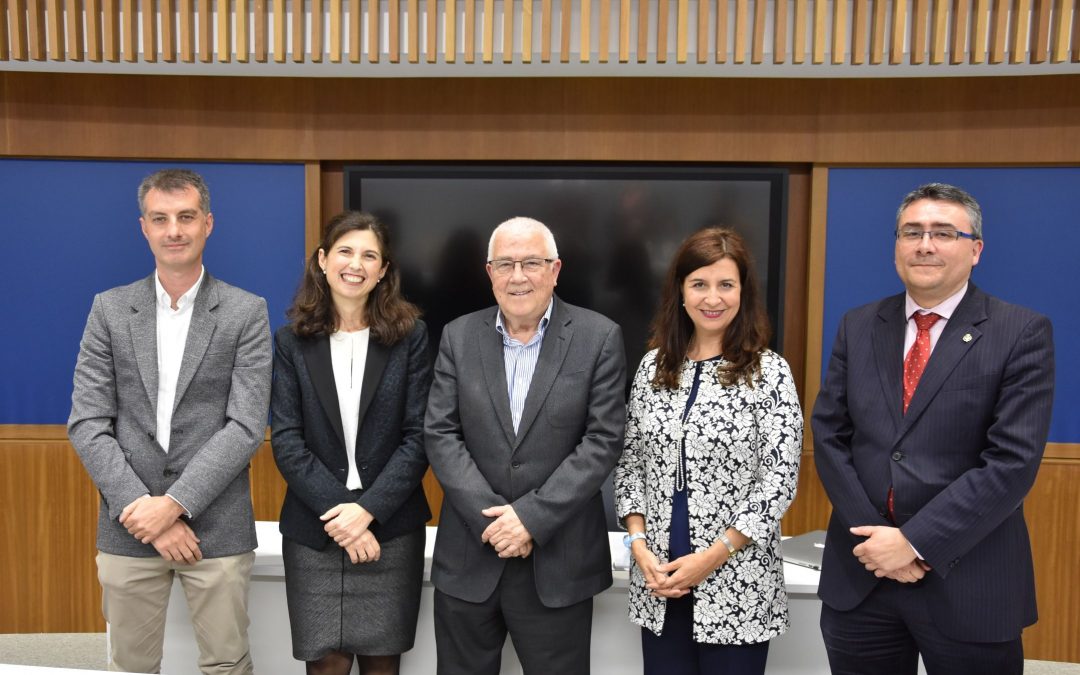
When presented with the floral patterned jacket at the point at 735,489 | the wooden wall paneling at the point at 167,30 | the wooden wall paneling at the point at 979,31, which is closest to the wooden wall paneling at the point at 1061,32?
the wooden wall paneling at the point at 979,31

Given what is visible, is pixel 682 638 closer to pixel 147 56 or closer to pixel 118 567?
pixel 118 567

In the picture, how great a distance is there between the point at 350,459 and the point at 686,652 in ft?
3.41

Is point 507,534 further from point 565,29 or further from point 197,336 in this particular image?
point 565,29

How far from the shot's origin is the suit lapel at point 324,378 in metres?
2.31

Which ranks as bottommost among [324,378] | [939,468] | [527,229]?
[939,468]

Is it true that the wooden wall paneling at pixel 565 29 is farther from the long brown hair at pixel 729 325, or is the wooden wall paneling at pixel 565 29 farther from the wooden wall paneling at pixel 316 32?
the long brown hair at pixel 729 325

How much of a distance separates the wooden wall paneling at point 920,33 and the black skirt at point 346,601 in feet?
9.35

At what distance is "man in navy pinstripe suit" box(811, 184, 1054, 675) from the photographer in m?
1.89

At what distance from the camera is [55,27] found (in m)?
3.60

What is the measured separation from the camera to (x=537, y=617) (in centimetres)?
216

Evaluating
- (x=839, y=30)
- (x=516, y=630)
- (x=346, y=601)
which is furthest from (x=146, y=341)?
(x=839, y=30)

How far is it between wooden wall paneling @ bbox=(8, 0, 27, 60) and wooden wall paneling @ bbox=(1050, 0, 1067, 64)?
4399mm

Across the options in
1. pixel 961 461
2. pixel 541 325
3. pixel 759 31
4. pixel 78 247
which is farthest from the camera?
pixel 78 247

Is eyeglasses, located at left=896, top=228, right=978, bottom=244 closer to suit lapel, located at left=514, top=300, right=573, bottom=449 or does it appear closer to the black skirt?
suit lapel, located at left=514, top=300, right=573, bottom=449
